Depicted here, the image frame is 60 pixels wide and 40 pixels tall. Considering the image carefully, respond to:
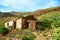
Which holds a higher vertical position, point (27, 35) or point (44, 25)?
point (44, 25)

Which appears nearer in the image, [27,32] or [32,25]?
[27,32]

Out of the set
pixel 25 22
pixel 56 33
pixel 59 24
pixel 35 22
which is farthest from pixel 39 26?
pixel 56 33

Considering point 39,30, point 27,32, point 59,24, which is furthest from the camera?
point 39,30

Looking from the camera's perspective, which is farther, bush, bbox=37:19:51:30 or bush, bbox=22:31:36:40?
bush, bbox=37:19:51:30

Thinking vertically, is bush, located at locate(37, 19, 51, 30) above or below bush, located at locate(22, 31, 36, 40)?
above

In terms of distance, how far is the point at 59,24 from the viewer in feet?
81.5

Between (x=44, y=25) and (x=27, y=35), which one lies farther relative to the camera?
(x=44, y=25)

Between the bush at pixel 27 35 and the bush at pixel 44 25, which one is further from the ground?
the bush at pixel 44 25

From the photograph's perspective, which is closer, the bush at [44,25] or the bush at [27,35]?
the bush at [27,35]

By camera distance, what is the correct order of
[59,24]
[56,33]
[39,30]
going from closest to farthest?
[56,33] < [59,24] < [39,30]

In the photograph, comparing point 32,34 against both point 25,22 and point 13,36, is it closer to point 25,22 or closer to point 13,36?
point 13,36

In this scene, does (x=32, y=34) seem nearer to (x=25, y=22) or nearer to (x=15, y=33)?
(x=15, y=33)

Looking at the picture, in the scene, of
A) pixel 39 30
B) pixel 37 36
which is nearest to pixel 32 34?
pixel 37 36

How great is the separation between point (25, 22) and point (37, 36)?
236 inches
